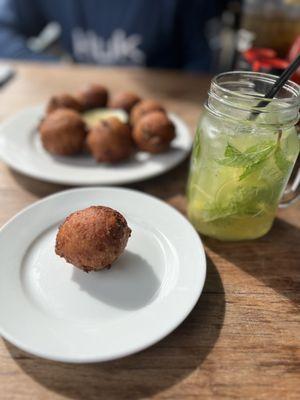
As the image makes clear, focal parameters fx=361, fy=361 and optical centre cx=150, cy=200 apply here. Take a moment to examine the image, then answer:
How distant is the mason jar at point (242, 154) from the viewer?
2.03 feet

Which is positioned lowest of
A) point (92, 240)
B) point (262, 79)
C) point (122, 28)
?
point (122, 28)

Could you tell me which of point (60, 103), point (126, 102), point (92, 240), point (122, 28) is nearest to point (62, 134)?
point (60, 103)

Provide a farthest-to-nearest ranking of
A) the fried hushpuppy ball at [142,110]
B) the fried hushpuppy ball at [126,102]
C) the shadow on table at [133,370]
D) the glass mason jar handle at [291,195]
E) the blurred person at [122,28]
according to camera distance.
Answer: the blurred person at [122,28] < the fried hushpuppy ball at [126,102] < the fried hushpuppy ball at [142,110] < the glass mason jar handle at [291,195] < the shadow on table at [133,370]

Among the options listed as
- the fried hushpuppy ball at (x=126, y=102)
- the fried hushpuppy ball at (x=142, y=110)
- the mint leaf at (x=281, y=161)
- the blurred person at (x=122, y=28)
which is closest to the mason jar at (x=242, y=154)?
the mint leaf at (x=281, y=161)

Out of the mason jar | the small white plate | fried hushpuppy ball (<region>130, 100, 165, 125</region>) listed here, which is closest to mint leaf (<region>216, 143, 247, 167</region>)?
the mason jar

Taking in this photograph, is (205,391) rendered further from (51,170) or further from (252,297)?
(51,170)

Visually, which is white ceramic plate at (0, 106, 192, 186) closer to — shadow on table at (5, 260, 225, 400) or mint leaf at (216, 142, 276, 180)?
mint leaf at (216, 142, 276, 180)

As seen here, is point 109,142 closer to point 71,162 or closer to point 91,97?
point 71,162

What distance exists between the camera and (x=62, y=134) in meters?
0.92

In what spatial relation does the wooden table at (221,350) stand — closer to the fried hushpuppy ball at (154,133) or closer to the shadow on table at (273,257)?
the shadow on table at (273,257)

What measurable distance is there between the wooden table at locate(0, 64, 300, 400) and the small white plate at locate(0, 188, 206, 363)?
4 cm

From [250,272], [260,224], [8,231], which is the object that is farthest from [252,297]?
[8,231]

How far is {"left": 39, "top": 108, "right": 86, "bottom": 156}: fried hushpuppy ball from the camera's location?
92 centimetres

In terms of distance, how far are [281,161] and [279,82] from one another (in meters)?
0.13
